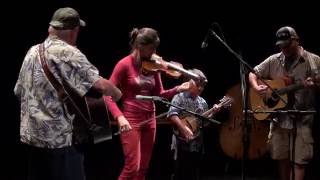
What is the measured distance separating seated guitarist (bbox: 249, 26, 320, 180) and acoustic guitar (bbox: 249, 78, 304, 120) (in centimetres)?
6

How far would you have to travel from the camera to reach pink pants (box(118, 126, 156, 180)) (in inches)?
191

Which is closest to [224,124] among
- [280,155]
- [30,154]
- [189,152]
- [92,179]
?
[189,152]

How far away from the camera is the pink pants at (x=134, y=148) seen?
4.86 meters

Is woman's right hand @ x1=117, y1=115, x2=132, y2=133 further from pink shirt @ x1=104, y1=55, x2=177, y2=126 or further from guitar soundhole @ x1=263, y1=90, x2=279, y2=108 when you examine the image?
guitar soundhole @ x1=263, y1=90, x2=279, y2=108

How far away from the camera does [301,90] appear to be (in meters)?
5.61

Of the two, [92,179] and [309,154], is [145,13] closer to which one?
[92,179]

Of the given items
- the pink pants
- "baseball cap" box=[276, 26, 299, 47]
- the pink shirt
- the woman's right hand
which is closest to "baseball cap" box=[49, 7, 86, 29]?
the woman's right hand

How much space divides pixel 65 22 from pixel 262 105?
2.77m

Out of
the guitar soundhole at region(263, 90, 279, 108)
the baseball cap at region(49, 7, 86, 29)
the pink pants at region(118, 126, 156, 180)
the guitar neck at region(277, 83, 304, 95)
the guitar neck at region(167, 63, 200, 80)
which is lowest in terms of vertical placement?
the pink pants at region(118, 126, 156, 180)

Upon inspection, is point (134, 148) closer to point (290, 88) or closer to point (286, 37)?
point (290, 88)

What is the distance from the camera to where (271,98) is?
5852mm

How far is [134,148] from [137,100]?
0.41 m

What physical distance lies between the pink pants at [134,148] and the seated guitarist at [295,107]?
1.25 meters

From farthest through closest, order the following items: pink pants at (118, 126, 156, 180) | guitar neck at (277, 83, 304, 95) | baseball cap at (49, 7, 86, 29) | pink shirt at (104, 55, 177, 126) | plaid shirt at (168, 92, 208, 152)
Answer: plaid shirt at (168, 92, 208, 152) → guitar neck at (277, 83, 304, 95) → pink shirt at (104, 55, 177, 126) → pink pants at (118, 126, 156, 180) → baseball cap at (49, 7, 86, 29)
